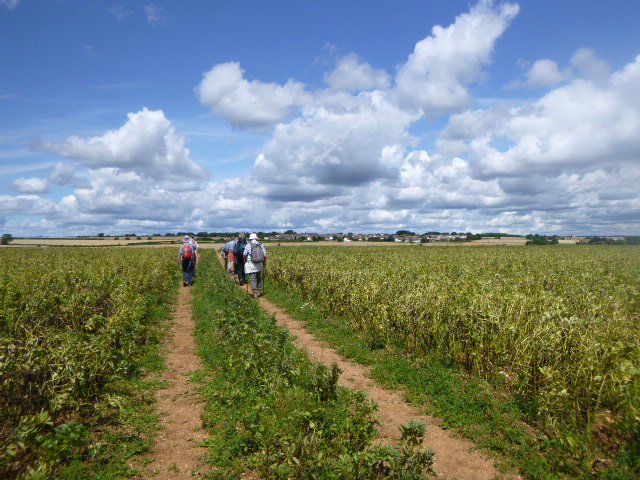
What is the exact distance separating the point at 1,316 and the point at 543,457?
28.8ft

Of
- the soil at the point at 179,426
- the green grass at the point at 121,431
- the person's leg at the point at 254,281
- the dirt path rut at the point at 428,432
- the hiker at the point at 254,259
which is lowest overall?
the dirt path rut at the point at 428,432

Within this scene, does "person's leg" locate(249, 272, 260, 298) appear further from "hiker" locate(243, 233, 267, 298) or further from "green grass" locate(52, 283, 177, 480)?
"green grass" locate(52, 283, 177, 480)

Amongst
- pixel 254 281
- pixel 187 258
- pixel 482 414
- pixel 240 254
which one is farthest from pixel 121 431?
pixel 187 258

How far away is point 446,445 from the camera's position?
16.8ft

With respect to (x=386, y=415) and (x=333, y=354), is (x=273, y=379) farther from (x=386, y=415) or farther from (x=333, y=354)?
(x=333, y=354)

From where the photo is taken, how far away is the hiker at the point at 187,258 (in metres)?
18.6

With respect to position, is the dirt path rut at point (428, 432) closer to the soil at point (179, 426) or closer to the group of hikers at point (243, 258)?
the soil at point (179, 426)

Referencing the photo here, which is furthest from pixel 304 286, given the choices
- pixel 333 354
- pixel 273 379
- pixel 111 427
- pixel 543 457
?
pixel 543 457

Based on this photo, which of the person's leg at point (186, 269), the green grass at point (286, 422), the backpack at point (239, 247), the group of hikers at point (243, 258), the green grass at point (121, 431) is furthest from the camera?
the person's leg at point (186, 269)

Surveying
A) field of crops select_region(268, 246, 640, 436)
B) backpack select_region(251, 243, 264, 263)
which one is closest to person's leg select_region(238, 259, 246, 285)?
backpack select_region(251, 243, 264, 263)

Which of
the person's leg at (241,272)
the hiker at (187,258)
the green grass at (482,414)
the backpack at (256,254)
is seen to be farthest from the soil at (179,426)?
the person's leg at (241,272)

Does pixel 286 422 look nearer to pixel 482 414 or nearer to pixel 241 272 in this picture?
pixel 482 414

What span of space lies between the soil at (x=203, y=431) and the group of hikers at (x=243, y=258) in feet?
22.0

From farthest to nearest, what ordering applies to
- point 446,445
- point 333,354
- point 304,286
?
1. point 304,286
2. point 333,354
3. point 446,445
